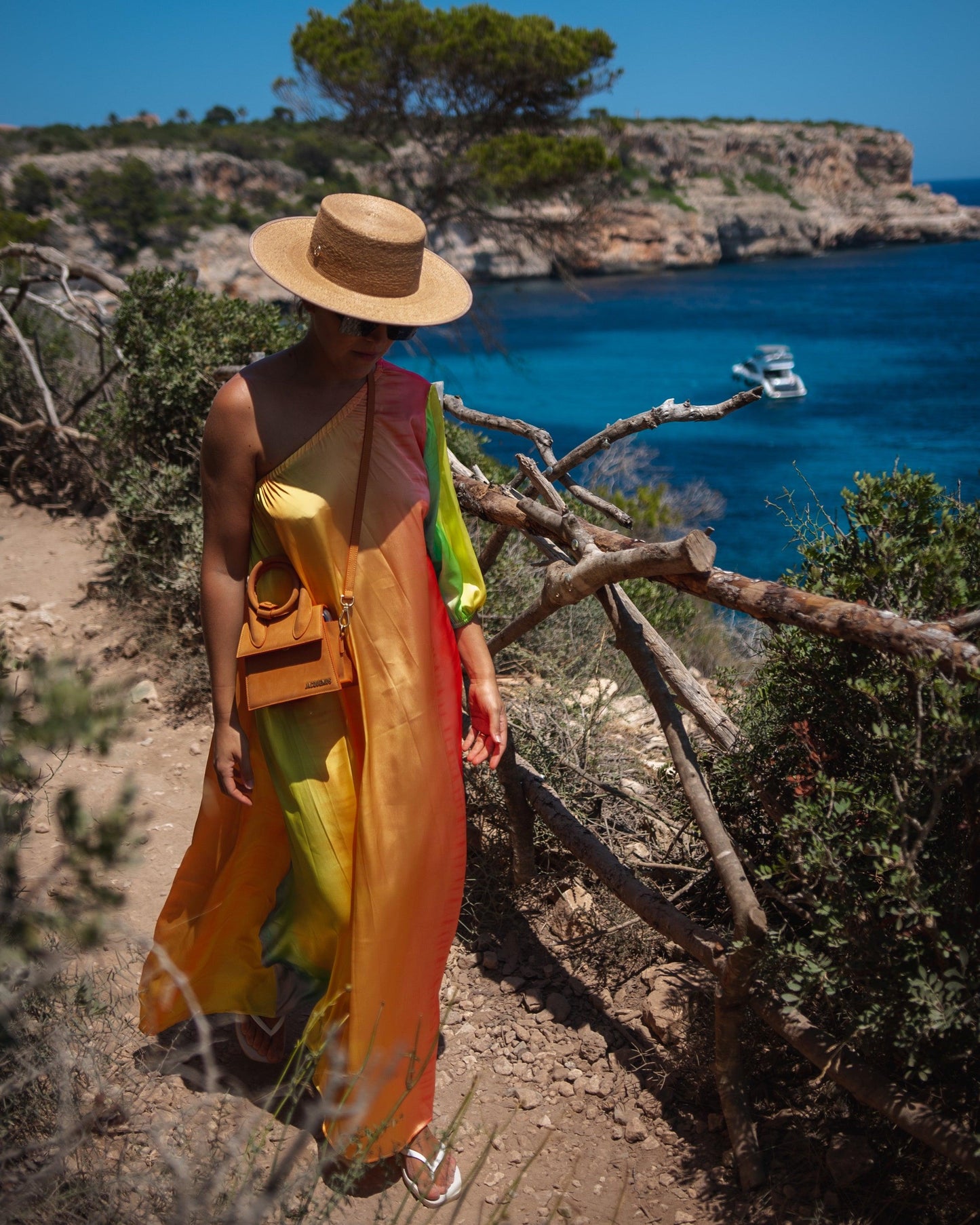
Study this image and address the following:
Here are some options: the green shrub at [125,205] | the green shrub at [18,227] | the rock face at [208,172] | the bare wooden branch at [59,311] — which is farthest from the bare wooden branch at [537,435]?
the rock face at [208,172]

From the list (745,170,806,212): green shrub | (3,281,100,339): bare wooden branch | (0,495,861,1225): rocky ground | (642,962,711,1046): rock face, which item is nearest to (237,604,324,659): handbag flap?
(0,495,861,1225): rocky ground

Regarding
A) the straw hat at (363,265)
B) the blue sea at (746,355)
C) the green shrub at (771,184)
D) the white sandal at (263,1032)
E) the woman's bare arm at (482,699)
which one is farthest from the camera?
the green shrub at (771,184)

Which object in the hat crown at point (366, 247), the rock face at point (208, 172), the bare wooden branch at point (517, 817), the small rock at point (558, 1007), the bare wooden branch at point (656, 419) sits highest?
the rock face at point (208, 172)

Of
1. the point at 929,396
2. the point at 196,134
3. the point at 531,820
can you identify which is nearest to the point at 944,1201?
the point at 531,820

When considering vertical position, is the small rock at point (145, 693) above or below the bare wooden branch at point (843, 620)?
below

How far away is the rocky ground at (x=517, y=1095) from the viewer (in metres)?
1.78

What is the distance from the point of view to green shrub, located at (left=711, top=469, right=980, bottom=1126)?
4.88 ft

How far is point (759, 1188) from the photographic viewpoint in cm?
187

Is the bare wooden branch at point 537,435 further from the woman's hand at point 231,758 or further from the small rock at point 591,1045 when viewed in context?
the small rock at point 591,1045

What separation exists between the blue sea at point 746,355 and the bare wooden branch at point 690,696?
8.66 ft

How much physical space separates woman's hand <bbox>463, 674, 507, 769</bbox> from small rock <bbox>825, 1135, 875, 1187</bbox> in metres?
0.96

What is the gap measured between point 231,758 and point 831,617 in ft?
3.72

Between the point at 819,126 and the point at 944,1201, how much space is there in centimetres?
7026

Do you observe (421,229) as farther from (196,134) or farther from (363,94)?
(196,134)
